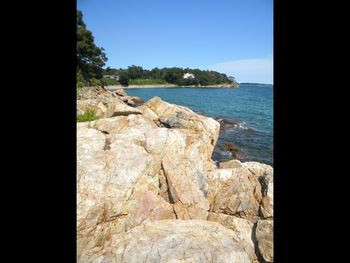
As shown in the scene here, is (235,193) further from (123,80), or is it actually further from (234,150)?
(123,80)

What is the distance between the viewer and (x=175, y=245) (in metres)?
5.94

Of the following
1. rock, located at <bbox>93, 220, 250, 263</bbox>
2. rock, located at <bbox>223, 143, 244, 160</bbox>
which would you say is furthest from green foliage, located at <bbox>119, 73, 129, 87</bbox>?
rock, located at <bbox>93, 220, 250, 263</bbox>

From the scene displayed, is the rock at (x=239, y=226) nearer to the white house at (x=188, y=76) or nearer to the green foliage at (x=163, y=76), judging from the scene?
the green foliage at (x=163, y=76)

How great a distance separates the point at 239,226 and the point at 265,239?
1130 mm

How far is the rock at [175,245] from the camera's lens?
568 cm

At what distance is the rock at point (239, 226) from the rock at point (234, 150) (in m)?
13.0

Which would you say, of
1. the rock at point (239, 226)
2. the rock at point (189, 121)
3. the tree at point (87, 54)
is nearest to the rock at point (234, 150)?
the rock at point (189, 121)

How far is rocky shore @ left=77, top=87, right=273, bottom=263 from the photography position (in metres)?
6.03

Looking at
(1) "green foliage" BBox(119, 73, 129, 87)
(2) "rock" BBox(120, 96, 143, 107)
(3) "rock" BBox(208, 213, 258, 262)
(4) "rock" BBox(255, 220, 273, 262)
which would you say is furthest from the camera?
(1) "green foliage" BBox(119, 73, 129, 87)

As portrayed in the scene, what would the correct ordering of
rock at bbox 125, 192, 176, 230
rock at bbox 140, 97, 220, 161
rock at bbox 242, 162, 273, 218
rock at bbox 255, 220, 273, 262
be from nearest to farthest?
rock at bbox 255, 220, 273, 262 < rock at bbox 125, 192, 176, 230 < rock at bbox 242, 162, 273, 218 < rock at bbox 140, 97, 220, 161

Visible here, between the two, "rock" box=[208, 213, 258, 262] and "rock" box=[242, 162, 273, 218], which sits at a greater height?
"rock" box=[242, 162, 273, 218]

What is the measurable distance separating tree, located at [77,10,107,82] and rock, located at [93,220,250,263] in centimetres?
4200

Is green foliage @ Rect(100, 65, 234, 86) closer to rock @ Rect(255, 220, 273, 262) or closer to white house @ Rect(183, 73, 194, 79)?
white house @ Rect(183, 73, 194, 79)
